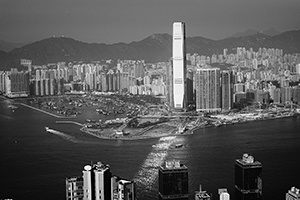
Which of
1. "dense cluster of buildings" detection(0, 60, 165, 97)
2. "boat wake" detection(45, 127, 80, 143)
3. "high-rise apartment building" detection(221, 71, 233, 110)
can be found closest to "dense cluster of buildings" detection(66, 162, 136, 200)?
"boat wake" detection(45, 127, 80, 143)

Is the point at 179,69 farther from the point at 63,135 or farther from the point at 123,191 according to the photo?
the point at 123,191

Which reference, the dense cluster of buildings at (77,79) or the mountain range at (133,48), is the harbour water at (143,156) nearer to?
the mountain range at (133,48)

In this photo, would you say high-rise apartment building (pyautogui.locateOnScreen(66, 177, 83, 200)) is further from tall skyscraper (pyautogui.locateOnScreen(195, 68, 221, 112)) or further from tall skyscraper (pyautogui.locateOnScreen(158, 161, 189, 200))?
tall skyscraper (pyautogui.locateOnScreen(195, 68, 221, 112))

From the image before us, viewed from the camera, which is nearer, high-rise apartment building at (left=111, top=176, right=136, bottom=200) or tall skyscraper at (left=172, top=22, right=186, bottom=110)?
high-rise apartment building at (left=111, top=176, right=136, bottom=200)

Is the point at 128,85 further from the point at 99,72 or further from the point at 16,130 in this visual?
the point at 16,130

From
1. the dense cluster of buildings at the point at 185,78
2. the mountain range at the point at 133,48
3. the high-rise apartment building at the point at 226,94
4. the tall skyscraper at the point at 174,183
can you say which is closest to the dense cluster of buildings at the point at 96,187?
the tall skyscraper at the point at 174,183

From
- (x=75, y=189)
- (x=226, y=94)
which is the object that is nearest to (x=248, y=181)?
(x=75, y=189)
